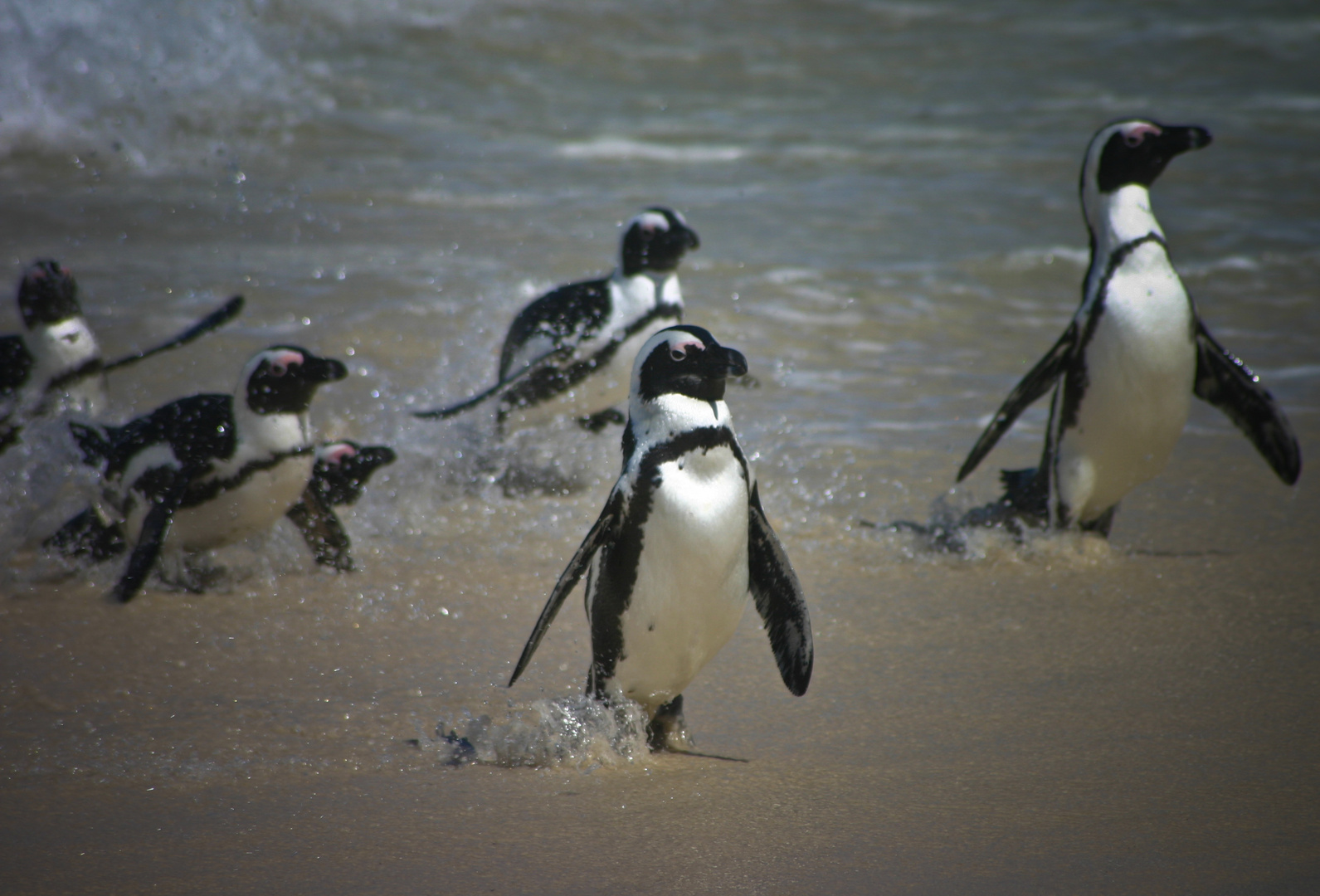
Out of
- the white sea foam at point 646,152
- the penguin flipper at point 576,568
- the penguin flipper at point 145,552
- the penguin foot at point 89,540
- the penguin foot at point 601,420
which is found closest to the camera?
the penguin flipper at point 576,568

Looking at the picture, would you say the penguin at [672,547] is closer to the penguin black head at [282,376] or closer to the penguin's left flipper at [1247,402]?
the penguin black head at [282,376]

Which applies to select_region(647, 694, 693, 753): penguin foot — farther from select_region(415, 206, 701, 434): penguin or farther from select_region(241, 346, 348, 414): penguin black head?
select_region(415, 206, 701, 434): penguin

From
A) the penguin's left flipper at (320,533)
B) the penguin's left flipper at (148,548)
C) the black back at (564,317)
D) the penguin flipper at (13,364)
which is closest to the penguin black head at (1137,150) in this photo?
the black back at (564,317)

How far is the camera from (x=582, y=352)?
13.4ft

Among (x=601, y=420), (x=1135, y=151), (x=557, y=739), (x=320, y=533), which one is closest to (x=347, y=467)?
(x=320, y=533)

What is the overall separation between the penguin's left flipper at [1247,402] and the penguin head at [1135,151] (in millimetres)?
428

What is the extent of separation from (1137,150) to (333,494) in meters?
2.35

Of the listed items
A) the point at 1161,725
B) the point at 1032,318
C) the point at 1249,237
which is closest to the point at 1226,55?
the point at 1249,237

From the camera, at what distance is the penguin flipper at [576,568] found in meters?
2.08

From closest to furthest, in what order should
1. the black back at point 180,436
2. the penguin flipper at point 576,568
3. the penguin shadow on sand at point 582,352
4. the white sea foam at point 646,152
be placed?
1. the penguin flipper at point 576,568
2. the black back at point 180,436
3. the penguin shadow on sand at point 582,352
4. the white sea foam at point 646,152

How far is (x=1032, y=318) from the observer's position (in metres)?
6.11

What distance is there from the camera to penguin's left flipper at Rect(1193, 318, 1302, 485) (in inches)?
131

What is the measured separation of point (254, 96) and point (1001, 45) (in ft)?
26.7

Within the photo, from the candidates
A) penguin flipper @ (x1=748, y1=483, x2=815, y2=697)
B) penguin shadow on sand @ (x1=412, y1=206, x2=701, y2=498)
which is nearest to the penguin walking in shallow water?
penguin shadow on sand @ (x1=412, y1=206, x2=701, y2=498)
